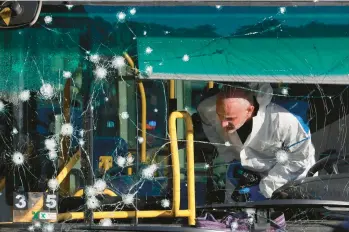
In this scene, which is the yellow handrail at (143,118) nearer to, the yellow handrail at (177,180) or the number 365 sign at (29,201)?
the yellow handrail at (177,180)

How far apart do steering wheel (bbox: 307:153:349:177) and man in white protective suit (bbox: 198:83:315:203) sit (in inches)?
1.3

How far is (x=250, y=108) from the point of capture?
153 inches

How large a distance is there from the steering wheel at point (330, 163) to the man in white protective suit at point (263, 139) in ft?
0.11

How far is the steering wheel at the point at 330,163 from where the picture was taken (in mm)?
3829

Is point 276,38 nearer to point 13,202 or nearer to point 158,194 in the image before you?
point 158,194

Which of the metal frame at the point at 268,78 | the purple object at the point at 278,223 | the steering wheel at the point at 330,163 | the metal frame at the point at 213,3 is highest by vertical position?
the metal frame at the point at 213,3

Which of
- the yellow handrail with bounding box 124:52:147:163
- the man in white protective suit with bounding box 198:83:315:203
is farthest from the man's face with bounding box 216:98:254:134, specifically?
the yellow handrail with bounding box 124:52:147:163

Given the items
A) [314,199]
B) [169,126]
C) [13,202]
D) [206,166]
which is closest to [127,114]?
[169,126]

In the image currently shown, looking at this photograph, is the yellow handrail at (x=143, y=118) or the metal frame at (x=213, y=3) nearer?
the metal frame at (x=213, y=3)

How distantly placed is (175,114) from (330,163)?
2.71 ft

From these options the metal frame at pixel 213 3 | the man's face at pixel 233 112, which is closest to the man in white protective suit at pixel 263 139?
the man's face at pixel 233 112

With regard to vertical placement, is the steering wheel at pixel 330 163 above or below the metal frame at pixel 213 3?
below

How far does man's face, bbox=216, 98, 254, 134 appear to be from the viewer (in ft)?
12.7

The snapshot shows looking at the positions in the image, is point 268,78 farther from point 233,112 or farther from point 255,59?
point 233,112
